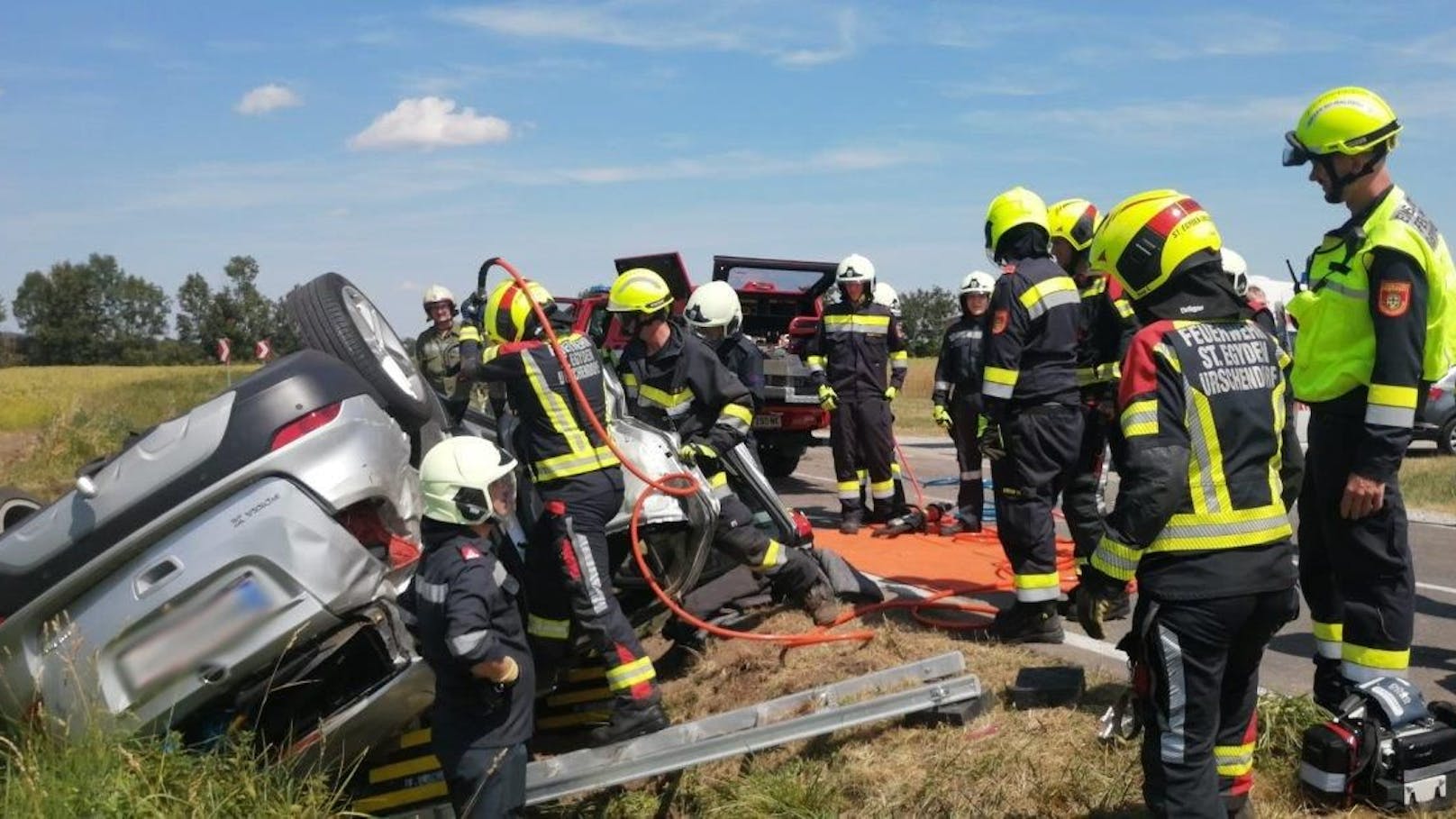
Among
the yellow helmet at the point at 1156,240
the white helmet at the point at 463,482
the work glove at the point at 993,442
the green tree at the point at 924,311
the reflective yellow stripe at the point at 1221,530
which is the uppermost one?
the yellow helmet at the point at 1156,240

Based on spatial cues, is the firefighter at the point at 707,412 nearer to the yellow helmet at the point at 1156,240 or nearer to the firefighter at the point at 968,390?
the yellow helmet at the point at 1156,240

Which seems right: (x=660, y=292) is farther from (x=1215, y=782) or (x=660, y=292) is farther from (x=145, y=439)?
(x=1215, y=782)

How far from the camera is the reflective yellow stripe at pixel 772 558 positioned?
5.44 meters

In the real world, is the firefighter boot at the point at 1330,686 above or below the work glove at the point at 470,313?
below

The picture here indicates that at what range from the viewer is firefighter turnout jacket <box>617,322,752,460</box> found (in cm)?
555

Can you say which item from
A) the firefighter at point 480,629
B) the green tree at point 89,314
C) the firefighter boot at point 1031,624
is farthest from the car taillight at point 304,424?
the green tree at point 89,314

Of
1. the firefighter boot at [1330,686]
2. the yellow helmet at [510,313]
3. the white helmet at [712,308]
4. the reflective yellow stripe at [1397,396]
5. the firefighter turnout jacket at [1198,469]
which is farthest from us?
the white helmet at [712,308]

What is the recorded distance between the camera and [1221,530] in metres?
3.13

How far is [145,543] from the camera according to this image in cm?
351

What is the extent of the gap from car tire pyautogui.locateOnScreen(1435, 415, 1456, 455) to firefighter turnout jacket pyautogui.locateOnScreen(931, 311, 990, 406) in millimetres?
7582

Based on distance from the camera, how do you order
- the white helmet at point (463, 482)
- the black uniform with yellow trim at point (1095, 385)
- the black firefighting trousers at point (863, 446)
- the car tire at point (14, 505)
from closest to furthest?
the white helmet at point (463, 482)
the car tire at point (14, 505)
the black uniform with yellow trim at point (1095, 385)
the black firefighting trousers at point (863, 446)

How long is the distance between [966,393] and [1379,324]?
5.03 metres

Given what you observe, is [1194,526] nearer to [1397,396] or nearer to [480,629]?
[1397,396]

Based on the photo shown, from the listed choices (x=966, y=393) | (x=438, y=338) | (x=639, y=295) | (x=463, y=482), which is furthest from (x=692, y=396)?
(x=438, y=338)
